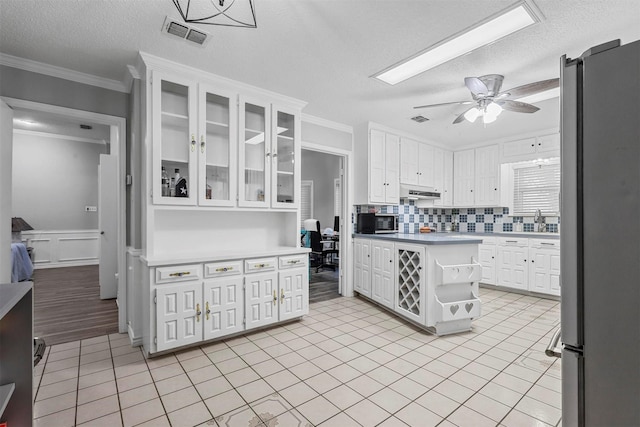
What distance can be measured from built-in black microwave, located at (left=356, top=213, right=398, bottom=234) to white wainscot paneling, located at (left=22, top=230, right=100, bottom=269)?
18.8 feet

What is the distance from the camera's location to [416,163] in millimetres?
5109

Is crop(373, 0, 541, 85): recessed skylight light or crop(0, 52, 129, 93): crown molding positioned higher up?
crop(373, 0, 541, 85): recessed skylight light

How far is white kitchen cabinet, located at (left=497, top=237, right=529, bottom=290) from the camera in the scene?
462cm

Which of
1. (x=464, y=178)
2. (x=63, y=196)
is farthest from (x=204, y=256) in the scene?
(x=63, y=196)

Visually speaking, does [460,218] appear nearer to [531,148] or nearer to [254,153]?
[531,148]

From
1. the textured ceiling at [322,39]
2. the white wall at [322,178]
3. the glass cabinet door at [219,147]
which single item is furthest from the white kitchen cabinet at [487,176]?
the glass cabinet door at [219,147]

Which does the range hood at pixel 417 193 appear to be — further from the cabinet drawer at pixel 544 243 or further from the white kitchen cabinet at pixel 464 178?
the cabinet drawer at pixel 544 243

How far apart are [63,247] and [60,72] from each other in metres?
5.47

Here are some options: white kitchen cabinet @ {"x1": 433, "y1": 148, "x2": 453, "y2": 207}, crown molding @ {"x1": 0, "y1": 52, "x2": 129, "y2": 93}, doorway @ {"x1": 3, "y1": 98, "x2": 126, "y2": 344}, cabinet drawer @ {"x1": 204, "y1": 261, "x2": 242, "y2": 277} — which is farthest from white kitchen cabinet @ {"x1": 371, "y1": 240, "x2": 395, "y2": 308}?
doorway @ {"x1": 3, "y1": 98, "x2": 126, "y2": 344}

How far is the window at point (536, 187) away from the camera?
483cm

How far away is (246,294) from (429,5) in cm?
280

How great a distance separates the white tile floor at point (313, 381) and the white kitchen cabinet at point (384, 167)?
2063mm

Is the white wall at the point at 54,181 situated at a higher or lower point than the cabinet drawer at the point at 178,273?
higher

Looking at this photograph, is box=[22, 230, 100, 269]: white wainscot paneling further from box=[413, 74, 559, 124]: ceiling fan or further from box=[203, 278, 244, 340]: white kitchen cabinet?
box=[413, 74, 559, 124]: ceiling fan
